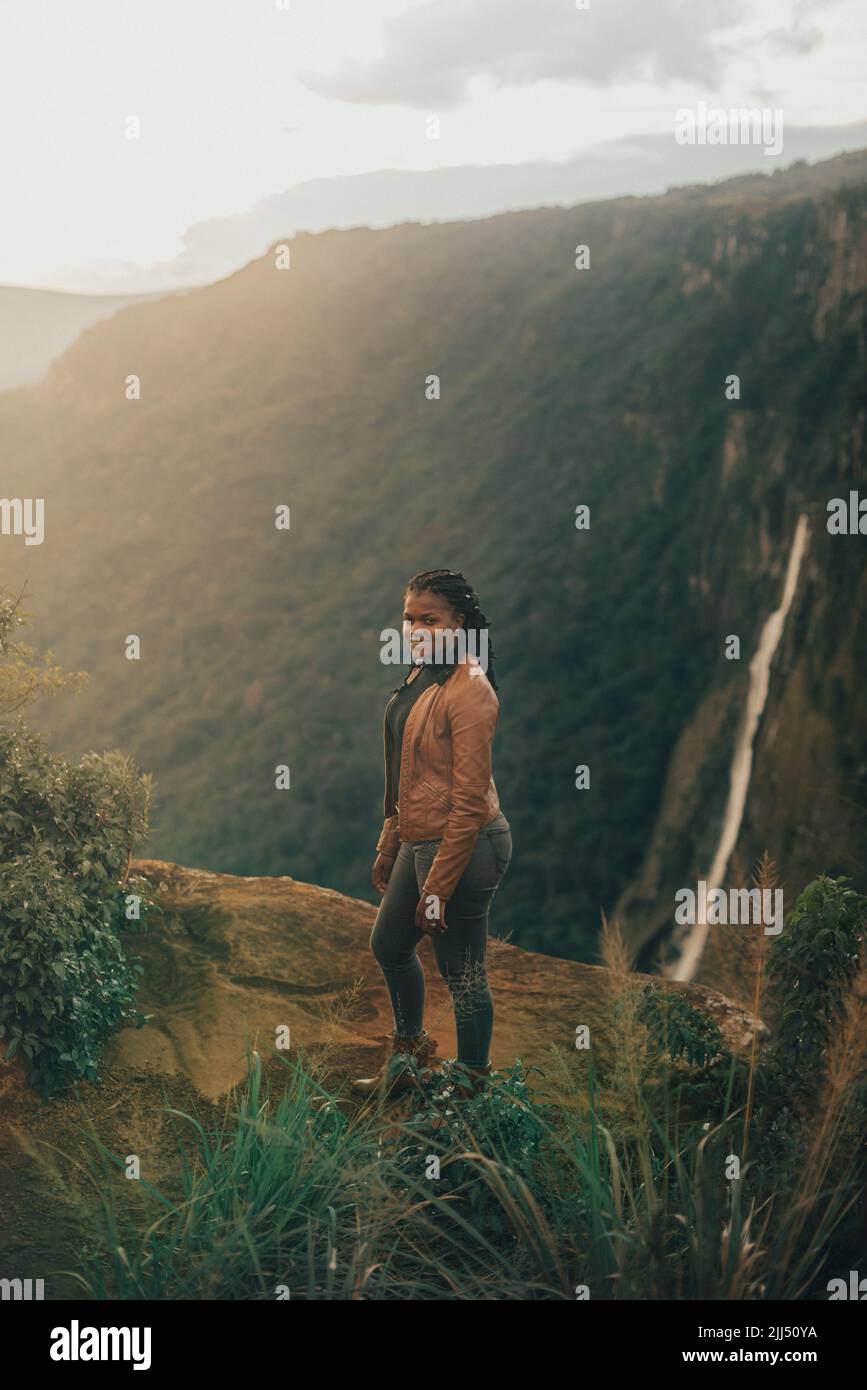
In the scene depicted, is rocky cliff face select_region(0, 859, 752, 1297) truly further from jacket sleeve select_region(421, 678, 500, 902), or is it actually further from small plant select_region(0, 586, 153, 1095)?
jacket sleeve select_region(421, 678, 500, 902)

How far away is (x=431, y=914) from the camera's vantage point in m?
3.96

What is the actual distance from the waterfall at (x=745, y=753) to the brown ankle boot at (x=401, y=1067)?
20.0m

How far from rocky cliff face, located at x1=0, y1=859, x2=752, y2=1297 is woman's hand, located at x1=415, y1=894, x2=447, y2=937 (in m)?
0.50

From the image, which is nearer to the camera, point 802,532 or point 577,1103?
point 577,1103

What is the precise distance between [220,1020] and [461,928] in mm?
1577

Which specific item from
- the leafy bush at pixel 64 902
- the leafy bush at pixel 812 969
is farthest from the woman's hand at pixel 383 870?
the leafy bush at pixel 812 969

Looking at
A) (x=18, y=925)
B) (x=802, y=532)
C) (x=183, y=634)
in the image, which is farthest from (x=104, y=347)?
(x=18, y=925)

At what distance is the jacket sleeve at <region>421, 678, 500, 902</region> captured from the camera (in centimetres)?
394

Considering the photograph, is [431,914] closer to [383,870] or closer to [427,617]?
[383,870]

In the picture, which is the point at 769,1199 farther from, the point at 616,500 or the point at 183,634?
the point at 616,500

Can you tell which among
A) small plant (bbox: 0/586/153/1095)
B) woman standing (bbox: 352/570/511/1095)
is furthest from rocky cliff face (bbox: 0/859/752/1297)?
woman standing (bbox: 352/570/511/1095)

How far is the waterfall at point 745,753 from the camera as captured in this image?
25433mm
